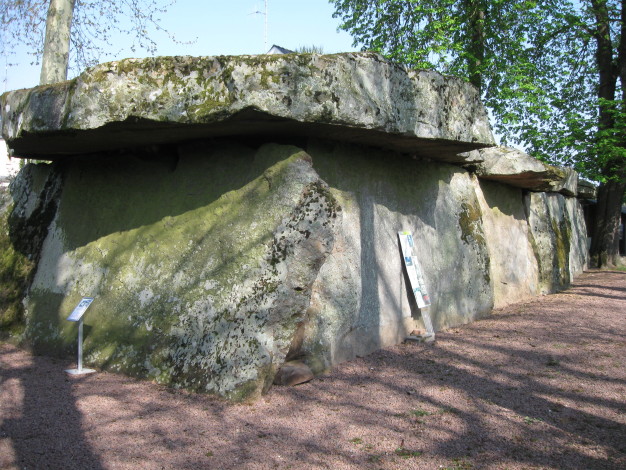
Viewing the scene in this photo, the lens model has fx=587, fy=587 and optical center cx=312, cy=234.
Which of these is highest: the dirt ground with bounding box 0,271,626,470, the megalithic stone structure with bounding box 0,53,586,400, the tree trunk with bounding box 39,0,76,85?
the tree trunk with bounding box 39,0,76,85

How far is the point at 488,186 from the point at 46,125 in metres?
6.67

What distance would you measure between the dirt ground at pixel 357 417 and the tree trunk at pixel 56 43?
440cm

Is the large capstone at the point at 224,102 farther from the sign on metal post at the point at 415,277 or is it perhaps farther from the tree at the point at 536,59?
the tree at the point at 536,59

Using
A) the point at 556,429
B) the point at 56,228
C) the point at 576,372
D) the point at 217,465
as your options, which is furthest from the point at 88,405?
the point at 576,372

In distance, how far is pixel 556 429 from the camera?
12.6ft

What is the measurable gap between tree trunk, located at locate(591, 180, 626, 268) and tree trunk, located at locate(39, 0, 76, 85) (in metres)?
13.7

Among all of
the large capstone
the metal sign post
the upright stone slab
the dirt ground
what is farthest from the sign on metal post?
the metal sign post

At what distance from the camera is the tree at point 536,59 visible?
50.1ft

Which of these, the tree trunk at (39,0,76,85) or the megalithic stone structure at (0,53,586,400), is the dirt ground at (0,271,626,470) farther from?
the tree trunk at (39,0,76,85)

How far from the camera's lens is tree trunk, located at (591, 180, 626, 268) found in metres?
15.8

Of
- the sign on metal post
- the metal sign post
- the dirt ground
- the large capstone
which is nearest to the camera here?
the dirt ground

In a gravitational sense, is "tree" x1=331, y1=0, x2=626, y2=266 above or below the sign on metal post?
above

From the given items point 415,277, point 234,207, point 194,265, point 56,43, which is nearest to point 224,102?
point 234,207

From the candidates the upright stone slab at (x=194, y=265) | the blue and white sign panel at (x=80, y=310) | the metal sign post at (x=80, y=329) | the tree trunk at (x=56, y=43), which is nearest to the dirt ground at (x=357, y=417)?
the metal sign post at (x=80, y=329)
